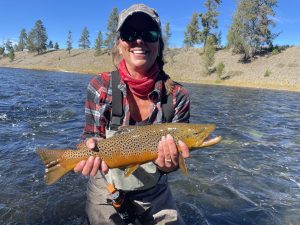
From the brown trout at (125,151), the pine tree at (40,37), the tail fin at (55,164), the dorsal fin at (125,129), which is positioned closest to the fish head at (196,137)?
the brown trout at (125,151)

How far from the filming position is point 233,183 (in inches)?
292

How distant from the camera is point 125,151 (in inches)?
136

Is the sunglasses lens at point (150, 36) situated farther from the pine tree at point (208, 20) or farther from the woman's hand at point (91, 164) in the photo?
the pine tree at point (208, 20)

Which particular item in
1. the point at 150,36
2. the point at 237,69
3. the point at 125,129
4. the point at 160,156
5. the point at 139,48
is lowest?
the point at 237,69

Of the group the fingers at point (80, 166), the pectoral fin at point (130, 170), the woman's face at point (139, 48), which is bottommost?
the pectoral fin at point (130, 170)

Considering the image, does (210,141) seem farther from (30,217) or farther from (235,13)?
(235,13)

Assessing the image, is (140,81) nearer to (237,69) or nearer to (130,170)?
(130,170)

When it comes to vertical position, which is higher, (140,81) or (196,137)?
(140,81)

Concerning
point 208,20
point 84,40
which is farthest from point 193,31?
point 84,40

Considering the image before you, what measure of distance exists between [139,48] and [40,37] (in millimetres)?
121451

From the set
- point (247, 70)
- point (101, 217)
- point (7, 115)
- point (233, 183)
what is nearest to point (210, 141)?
point (101, 217)

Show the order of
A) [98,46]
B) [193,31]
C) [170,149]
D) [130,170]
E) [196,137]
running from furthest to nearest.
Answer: [98,46] → [193,31] → [196,137] → [130,170] → [170,149]

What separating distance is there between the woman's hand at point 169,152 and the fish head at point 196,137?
14 centimetres

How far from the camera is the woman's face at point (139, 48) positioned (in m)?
3.68
